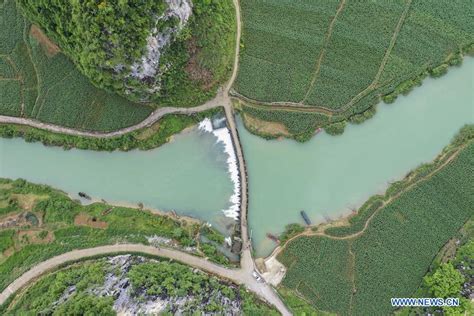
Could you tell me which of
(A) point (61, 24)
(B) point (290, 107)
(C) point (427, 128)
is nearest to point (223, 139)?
(B) point (290, 107)

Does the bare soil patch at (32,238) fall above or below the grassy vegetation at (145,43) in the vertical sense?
below

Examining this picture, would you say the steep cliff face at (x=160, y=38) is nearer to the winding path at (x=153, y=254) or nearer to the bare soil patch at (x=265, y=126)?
the bare soil patch at (x=265, y=126)

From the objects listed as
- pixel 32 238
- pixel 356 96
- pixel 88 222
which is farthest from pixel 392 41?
pixel 32 238

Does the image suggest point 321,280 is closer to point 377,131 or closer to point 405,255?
point 405,255

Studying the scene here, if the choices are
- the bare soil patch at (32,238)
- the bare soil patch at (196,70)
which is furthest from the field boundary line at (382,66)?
the bare soil patch at (32,238)

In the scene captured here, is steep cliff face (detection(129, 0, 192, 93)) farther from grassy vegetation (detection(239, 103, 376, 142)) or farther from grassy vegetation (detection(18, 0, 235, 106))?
grassy vegetation (detection(239, 103, 376, 142))

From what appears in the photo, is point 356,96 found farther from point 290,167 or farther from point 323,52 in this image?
point 290,167
